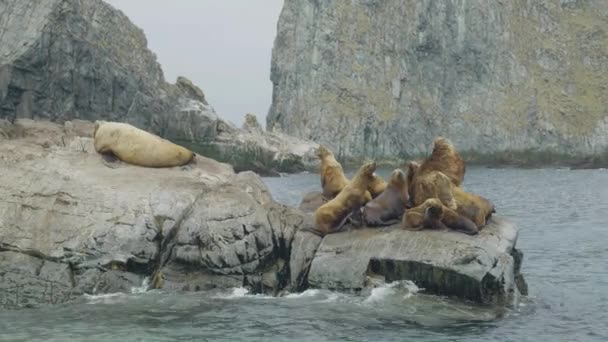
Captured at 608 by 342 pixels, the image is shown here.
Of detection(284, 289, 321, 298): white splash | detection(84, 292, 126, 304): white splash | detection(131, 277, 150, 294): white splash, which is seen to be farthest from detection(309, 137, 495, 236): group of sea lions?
detection(84, 292, 126, 304): white splash

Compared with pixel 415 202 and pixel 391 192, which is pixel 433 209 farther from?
pixel 391 192

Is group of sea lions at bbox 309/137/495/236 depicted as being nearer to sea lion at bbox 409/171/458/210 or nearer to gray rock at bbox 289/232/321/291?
sea lion at bbox 409/171/458/210

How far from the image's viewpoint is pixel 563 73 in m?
164

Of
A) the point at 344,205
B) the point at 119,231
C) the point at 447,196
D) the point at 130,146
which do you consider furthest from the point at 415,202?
the point at 130,146

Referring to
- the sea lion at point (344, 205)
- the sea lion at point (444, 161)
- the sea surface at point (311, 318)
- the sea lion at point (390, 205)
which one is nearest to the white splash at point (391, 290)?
the sea surface at point (311, 318)

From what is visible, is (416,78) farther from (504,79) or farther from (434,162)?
(434,162)

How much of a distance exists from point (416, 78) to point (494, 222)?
487ft

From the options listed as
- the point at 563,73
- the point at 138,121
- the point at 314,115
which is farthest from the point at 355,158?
the point at 138,121

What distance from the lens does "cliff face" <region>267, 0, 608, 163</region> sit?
505 ft

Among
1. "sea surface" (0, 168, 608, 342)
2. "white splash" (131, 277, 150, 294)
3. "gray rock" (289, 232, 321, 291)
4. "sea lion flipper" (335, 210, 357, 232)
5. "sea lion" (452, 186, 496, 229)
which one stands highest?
"sea lion" (452, 186, 496, 229)

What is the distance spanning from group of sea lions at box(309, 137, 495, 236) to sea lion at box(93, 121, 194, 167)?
4.05 m

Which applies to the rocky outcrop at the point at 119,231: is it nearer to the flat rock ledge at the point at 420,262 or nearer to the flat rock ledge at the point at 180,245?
the flat rock ledge at the point at 180,245

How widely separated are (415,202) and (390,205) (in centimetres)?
56

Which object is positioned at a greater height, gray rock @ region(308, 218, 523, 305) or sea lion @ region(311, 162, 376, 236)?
sea lion @ region(311, 162, 376, 236)
